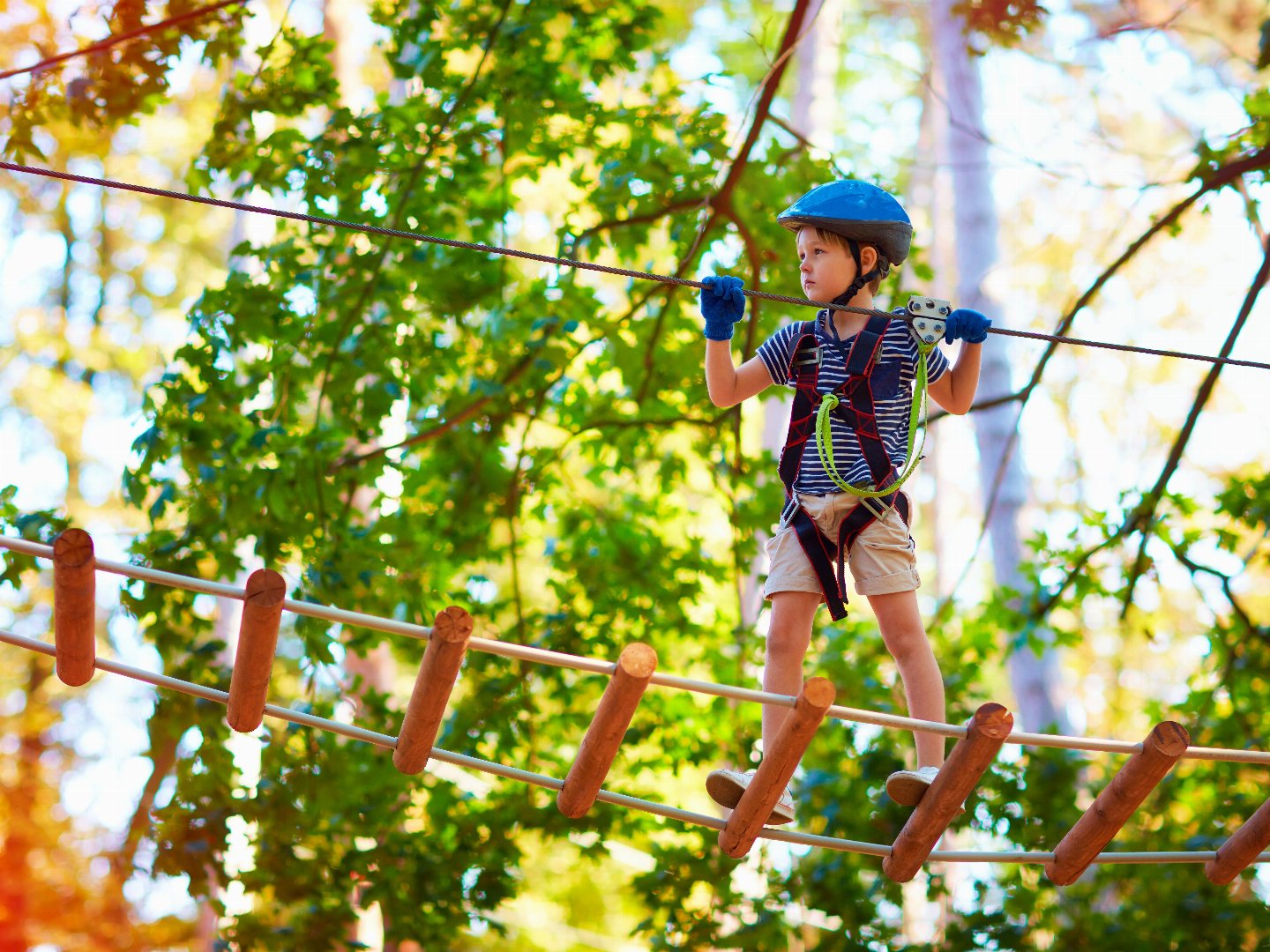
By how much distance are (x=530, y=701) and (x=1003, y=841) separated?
244cm

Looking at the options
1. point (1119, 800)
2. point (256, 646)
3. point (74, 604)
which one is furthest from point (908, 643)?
point (74, 604)

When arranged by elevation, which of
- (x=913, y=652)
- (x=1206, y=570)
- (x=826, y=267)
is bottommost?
(x=913, y=652)

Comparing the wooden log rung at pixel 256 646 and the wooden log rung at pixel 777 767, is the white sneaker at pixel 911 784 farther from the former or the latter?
the wooden log rung at pixel 256 646

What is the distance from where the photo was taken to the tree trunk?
8305 millimetres

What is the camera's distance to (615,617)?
5.95 meters

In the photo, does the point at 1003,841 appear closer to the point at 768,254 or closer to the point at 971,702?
the point at 971,702

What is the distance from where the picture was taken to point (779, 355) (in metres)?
3.21

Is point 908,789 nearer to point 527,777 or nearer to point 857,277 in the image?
point 527,777

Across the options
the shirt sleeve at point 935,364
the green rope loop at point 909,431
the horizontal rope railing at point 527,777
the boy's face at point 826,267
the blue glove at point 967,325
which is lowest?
the horizontal rope railing at point 527,777

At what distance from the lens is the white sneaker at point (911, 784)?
2994mm

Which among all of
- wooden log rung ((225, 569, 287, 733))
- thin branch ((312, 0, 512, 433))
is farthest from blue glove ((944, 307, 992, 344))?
thin branch ((312, 0, 512, 433))

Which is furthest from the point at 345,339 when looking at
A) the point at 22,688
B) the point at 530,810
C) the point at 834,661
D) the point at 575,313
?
the point at 22,688

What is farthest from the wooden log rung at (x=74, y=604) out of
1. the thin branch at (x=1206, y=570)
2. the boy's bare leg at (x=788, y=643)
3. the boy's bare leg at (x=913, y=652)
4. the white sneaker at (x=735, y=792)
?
the thin branch at (x=1206, y=570)

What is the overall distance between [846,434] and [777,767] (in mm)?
800
